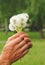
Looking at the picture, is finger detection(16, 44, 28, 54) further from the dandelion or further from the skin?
the dandelion

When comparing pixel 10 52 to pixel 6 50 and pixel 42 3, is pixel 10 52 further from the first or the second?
pixel 42 3

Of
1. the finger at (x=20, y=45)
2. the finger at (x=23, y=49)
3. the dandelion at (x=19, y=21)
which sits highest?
the dandelion at (x=19, y=21)

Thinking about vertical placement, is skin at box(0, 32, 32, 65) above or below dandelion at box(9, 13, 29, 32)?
below

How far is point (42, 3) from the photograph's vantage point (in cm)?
2538

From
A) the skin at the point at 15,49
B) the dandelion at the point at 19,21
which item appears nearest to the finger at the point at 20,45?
→ the skin at the point at 15,49

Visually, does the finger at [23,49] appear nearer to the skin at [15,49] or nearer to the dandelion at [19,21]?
the skin at [15,49]

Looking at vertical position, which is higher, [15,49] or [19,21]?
[19,21]

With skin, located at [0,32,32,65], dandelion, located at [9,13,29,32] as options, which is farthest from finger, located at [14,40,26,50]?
dandelion, located at [9,13,29,32]

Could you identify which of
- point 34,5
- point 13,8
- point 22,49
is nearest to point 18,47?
point 22,49

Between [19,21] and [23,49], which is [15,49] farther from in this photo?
[19,21]

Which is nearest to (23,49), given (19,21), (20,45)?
(20,45)

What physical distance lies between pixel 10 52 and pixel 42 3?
78.8 ft

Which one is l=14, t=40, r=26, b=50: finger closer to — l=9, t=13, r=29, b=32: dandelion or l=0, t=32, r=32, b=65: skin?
l=0, t=32, r=32, b=65: skin

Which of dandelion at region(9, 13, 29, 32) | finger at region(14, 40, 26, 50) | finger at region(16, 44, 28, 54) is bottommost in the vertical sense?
finger at region(16, 44, 28, 54)
